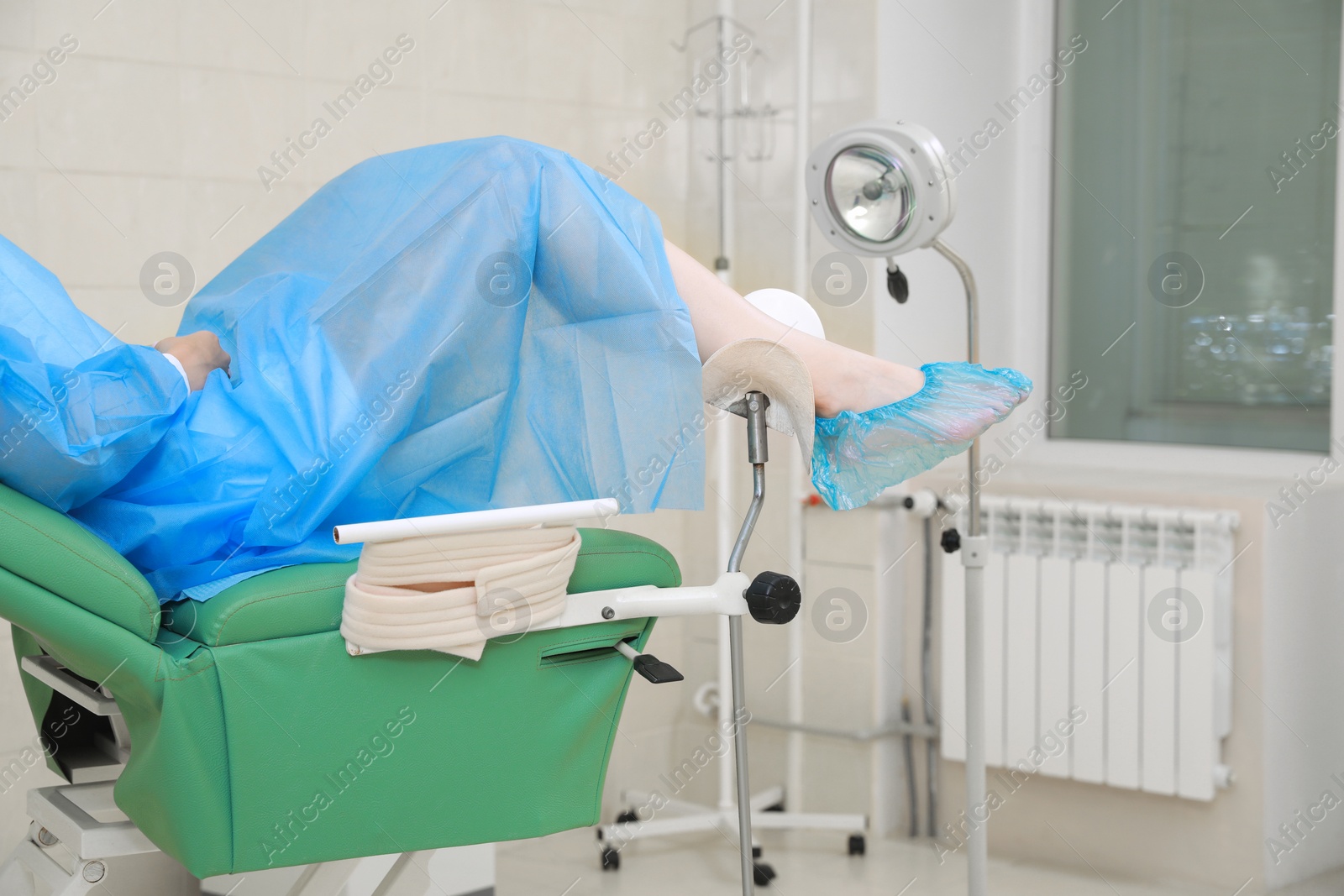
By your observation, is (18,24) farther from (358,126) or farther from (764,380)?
(764,380)

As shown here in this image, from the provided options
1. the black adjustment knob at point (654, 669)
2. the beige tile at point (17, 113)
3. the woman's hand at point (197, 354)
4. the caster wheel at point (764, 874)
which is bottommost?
the caster wheel at point (764, 874)

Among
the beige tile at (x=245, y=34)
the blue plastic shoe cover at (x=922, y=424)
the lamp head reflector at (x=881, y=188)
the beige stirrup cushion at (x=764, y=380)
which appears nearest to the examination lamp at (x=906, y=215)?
the lamp head reflector at (x=881, y=188)

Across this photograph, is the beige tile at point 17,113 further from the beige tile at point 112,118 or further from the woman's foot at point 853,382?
the woman's foot at point 853,382

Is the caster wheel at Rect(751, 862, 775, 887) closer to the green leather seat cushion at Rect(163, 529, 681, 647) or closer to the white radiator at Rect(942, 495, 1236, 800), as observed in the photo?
the white radiator at Rect(942, 495, 1236, 800)

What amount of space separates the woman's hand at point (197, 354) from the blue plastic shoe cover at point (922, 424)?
0.66 m

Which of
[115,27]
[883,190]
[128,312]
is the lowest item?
[128,312]

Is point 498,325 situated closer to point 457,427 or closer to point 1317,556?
point 457,427

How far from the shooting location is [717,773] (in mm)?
2812

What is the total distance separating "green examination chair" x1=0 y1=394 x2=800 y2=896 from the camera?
1092 mm

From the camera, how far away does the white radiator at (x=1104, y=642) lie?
2178 mm

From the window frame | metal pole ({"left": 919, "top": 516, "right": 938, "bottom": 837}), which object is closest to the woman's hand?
metal pole ({"left": 919, "top": 516, "right": 938, "bottom": 837})

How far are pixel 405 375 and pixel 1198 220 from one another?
1826 mm

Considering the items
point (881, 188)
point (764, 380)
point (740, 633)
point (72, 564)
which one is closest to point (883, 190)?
point (881, 188)

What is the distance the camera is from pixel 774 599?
48.3 inches
